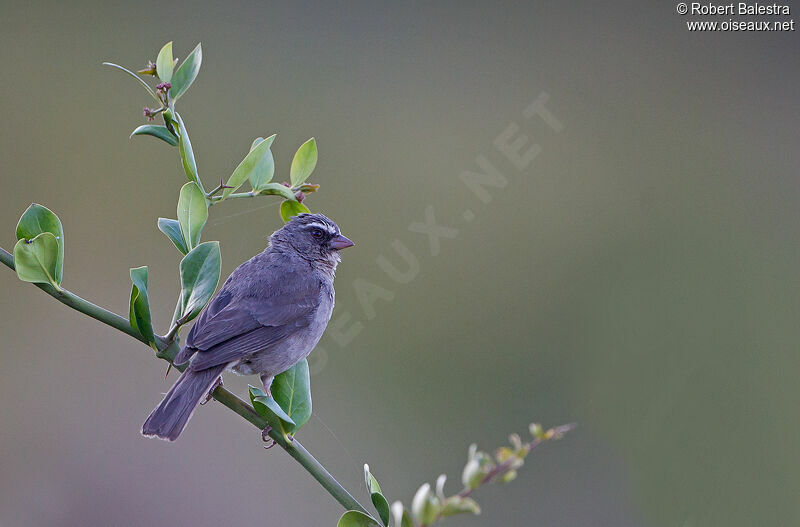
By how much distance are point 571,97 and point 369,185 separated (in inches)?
64.9

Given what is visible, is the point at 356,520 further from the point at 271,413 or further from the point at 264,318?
the point at 264,318

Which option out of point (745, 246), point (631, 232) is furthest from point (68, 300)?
point (745, 246)

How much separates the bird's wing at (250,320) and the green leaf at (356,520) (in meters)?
1.30

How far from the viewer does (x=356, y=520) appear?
1.30 metres

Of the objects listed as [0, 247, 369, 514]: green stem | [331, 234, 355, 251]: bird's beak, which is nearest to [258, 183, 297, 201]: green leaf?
[0, 247, 369, 514]: green stem

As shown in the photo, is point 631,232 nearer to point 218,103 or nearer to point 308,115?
point 308,115

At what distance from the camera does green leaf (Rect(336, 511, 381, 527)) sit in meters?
1.29

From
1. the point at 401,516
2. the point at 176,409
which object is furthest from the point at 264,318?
the point at 401,516

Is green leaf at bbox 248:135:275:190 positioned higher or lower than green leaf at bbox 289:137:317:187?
higher

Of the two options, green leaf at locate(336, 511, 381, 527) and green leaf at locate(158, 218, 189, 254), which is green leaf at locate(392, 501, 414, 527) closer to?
green leaf at locate(336, 511, 381, 527)

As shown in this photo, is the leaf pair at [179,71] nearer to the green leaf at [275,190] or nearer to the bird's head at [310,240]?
the green leaf at [275,190]

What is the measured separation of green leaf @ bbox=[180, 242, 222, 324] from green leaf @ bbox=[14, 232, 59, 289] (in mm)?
216

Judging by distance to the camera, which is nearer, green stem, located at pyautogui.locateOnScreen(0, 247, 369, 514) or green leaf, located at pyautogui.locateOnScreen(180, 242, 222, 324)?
green stem, located at pyautogui.locateOnScreen(0, 247, 369, 514)

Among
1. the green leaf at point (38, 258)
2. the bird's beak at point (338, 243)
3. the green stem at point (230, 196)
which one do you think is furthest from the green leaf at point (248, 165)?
the bird's beak at point (338, 243)
